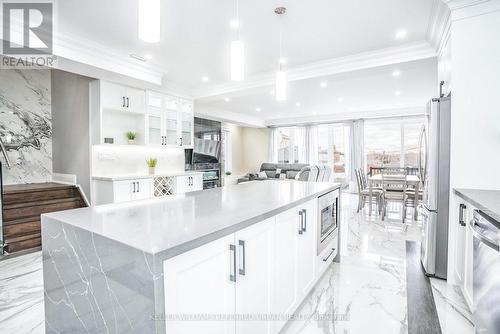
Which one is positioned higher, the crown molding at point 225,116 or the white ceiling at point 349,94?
the white ceiling at point 349,94

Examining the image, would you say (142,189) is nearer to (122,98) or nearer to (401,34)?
(122,98)

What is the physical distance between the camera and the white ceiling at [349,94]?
4109 mm

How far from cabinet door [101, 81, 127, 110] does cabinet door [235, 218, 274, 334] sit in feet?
12.6

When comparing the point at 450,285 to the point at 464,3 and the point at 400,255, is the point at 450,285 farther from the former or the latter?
the point at 464,3

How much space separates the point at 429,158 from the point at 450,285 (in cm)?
124

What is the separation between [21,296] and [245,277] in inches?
90.3

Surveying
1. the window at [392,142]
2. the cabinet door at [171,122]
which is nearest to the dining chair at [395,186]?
the window at [392,142]

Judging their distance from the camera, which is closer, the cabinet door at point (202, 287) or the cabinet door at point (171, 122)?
the cabinet door at point (202, 287)

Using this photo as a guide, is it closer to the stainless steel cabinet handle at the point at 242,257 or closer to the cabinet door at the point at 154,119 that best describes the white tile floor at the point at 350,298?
the stainless steel cabinet handle at the point at 242,257

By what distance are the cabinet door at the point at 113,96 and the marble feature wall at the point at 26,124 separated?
1.68 metres

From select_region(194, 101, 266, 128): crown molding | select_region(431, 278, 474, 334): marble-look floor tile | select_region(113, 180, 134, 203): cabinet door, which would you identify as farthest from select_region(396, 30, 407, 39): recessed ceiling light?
select_region(194, 101, 266, 128): crown molding

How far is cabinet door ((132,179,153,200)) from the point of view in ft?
14.1

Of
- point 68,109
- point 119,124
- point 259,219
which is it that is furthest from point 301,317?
point 68,109

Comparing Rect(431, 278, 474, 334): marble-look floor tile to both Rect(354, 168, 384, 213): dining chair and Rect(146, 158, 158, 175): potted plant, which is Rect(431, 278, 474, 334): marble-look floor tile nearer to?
Rect(354, 168, 384, 213): dining chair
